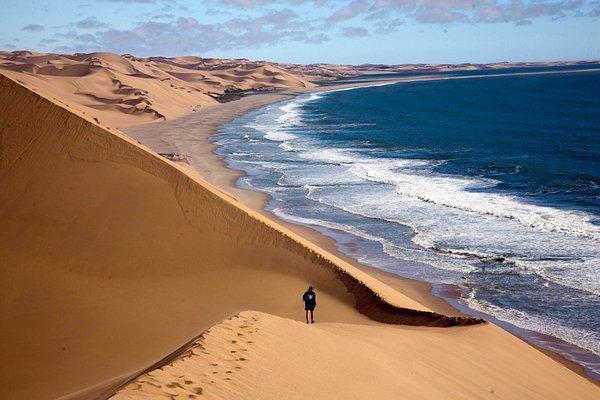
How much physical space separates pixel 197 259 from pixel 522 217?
15798 mm

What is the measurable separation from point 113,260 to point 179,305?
2.17 m

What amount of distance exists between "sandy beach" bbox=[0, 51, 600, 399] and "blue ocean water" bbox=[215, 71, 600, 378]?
225 centimetres

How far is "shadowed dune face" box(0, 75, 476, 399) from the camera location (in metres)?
12.9

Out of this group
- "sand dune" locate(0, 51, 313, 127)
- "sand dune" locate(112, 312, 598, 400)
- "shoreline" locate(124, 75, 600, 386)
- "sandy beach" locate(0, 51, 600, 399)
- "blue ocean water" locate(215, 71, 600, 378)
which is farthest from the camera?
"sand dune" locate(0, 51, 313, 127)

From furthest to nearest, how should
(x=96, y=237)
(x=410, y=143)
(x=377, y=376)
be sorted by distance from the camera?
(x=410, y=143), (x=96, y=237), (x=377, y=376)

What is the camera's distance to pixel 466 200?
30766 millimetres

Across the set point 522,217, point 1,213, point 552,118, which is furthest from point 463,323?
point 552,118

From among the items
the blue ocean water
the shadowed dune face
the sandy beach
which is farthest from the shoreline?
the shadowed dune face

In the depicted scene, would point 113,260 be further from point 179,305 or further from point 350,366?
Answer: point 350,366

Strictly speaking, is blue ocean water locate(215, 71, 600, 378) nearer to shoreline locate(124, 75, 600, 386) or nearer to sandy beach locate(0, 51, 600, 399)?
shoreline locate(124, 75, 600, 386)

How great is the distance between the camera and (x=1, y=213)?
16.2m

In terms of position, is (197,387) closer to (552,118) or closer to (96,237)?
(96,237)

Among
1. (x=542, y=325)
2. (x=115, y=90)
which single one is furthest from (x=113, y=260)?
(x=115, y=90)

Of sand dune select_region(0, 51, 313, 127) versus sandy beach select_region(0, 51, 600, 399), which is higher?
sand dune select_region(0, 51, 313, 127)
